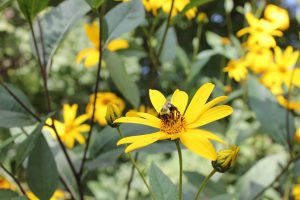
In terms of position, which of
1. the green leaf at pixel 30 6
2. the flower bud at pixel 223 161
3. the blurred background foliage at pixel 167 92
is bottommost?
the blurred background foliage at pixel 167 92

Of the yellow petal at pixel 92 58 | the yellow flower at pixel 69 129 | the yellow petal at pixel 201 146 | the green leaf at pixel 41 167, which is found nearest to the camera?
the yellow petal at pixel 201 146

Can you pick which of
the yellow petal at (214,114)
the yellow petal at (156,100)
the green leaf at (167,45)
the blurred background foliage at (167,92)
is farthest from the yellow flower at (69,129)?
the yellow petal at (214,114)

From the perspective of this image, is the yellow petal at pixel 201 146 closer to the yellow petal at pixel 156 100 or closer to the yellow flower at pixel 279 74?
the yellow petal at pixel 156 100

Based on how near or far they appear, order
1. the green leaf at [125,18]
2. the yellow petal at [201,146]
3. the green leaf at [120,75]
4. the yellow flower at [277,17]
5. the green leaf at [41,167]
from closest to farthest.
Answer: the yellow petal at [201,146] < the green leaf at [41,167] < the green leaf at [125,18] < the green leaf at [120,75] < the yellow flower at [277,17]

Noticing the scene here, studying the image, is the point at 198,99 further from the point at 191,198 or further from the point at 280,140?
the point at 280,140

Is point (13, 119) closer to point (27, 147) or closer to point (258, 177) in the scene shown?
point (27, 147)

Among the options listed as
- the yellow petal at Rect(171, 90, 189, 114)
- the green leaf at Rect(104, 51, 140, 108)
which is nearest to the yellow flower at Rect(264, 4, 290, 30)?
the green leaf at Rect(104, 51, 140, 108)

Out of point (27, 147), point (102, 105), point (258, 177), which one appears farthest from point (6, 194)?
point (102, 105)

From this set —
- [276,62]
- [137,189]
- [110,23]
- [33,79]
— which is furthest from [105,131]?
[33,79]
